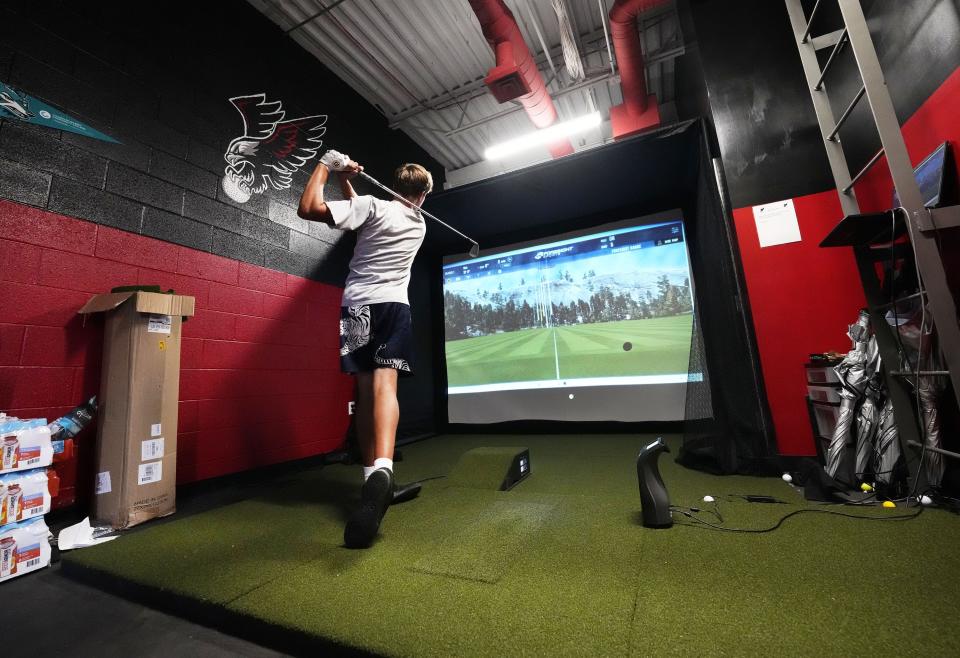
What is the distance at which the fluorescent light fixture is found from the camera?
4.03 meters

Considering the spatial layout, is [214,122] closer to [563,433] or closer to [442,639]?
[442,639]

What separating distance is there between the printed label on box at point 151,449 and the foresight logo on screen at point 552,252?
10.6 feet

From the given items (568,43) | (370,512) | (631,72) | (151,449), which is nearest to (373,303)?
(370,512)

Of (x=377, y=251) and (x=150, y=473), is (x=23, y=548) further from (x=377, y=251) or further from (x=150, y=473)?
(x=377, y=251)

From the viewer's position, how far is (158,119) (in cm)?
214

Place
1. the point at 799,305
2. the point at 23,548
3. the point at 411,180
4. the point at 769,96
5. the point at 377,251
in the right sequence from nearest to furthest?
the point at 23,548
the point at 377,251
the point at 411,180
the point at 799,305
the point at 769,96

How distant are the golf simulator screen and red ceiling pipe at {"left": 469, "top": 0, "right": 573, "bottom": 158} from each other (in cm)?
139

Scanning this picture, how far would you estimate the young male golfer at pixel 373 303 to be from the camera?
1.49m

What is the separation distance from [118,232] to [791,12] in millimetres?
3610

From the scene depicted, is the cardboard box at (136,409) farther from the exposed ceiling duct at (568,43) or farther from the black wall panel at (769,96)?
the exposed ceiling duct at (568,43)

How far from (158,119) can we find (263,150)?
0.65m

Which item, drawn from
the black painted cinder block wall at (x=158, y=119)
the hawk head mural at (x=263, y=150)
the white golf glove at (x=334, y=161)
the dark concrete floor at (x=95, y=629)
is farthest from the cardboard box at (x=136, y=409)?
the hawk head mural at (x=263, y=150)

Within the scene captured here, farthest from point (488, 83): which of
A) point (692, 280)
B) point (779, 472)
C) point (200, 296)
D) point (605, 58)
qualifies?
point (779, 472)

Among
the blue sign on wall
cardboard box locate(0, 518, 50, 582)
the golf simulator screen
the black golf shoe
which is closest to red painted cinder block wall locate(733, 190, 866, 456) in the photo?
the golf simulator screen
